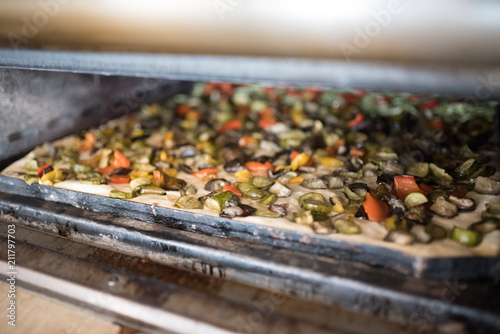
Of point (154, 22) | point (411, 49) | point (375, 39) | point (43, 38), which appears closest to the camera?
point (411, 49)

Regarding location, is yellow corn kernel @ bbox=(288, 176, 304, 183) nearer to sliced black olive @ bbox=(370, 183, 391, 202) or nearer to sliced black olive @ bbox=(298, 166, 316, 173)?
sliced black olive @ bbox=(298, 166, 316, 173)

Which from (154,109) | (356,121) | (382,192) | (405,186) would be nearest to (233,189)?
(382,192)

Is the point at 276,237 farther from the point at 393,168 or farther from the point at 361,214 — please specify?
the point at 393,168

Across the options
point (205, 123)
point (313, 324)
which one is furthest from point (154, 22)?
point (313, 324)

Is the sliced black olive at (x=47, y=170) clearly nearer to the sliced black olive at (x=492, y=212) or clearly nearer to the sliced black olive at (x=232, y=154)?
the sliced black olive at (x=232, y=154)

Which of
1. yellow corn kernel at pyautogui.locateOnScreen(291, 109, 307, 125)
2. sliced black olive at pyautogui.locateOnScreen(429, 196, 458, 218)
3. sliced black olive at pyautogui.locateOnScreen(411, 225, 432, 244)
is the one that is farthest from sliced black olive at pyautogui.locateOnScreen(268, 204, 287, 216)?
yellow corn kernel at pyautogui.locateOnScreen(291, 109, 307, 125)

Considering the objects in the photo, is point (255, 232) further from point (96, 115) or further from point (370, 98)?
point (370, 98)

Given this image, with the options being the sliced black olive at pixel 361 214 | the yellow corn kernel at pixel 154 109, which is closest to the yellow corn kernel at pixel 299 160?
the sliced black olive at pixel 361 214
